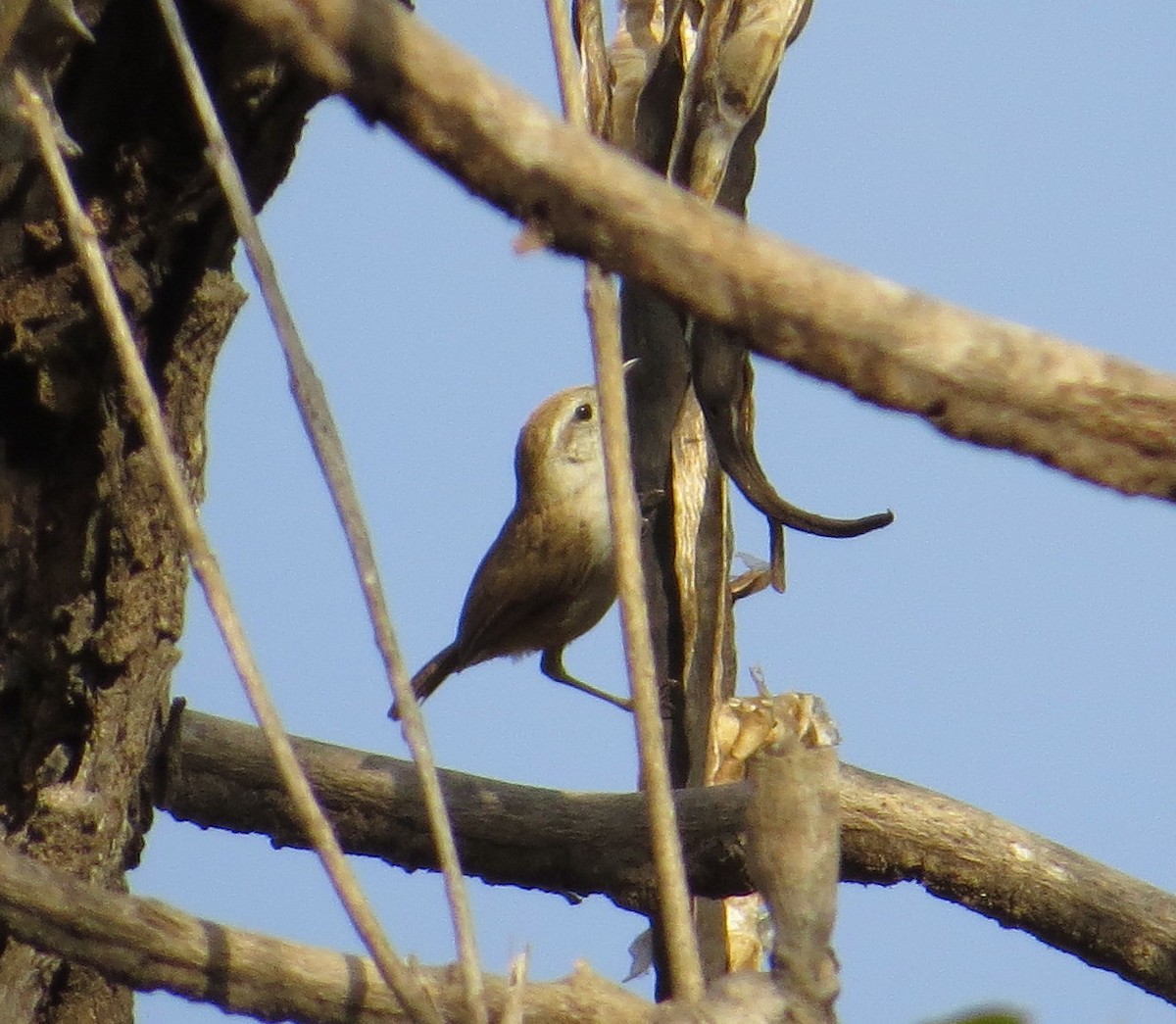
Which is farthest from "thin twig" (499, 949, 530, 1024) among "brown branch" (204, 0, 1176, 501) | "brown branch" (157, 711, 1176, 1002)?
"brown branch" (157, 711, 1176, 1002)

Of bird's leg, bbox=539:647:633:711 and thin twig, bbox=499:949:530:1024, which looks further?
bird's leg, bbox=539:647:633:711

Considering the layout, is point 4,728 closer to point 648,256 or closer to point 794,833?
point 794,833

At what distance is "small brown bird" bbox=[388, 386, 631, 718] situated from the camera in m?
5.09

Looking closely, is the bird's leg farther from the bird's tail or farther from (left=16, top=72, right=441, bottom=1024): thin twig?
(left=16, top=72, right=441, bottom=1024): thin twig

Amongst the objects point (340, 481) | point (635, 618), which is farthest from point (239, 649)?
point (635, 618)

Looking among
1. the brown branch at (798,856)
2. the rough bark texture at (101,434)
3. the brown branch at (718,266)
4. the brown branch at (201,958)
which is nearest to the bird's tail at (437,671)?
the rough bark texture at (101,434)

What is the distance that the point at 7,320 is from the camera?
5.37ft

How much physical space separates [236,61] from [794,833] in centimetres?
104

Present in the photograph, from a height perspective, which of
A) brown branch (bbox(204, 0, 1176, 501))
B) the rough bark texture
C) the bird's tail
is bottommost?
brown branch (bbox(204, 0, 1176, 501))

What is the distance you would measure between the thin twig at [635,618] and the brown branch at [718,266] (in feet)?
0.99

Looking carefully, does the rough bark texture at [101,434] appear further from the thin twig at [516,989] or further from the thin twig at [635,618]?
the thin twig at [516,989]

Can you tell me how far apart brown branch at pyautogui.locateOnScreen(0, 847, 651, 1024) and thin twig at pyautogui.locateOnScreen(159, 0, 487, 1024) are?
0.74ft

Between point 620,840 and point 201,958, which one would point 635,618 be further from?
point 620,840

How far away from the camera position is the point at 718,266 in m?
0.76
